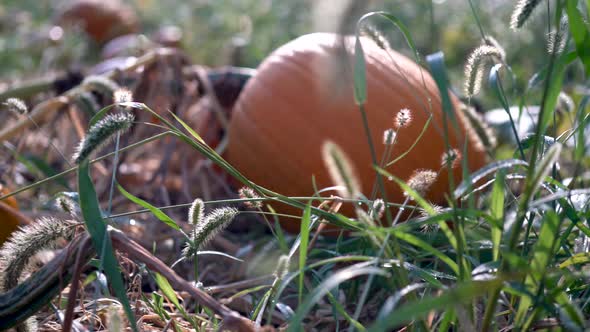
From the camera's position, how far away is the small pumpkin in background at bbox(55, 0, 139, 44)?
4.77 m

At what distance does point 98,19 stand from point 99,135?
4.16 m

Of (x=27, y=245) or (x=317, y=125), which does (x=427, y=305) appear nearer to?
(x=27, y=245)

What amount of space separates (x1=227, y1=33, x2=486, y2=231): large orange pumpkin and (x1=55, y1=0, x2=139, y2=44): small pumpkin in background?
9.91 ft

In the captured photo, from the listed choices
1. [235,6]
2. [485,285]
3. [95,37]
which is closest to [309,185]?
[485,285]

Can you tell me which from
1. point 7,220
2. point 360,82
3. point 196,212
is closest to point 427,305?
point 360,82

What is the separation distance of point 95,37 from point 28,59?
629mm

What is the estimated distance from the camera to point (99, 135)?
954 mm

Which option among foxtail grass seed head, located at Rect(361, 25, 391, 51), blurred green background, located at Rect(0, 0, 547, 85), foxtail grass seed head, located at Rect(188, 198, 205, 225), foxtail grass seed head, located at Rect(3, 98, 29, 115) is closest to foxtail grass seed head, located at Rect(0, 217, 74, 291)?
foxtail grass seed head, located at Rect(188, 198, 205, 225)

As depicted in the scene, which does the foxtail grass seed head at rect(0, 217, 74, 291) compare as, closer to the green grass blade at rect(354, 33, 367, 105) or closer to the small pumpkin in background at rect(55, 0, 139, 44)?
the green grass blade at rect(354, 33, 367, 105)

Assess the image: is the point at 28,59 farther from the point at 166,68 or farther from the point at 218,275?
the point at 218,275

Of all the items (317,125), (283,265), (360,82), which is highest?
(360,82)

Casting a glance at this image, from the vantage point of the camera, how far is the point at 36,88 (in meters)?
2.55

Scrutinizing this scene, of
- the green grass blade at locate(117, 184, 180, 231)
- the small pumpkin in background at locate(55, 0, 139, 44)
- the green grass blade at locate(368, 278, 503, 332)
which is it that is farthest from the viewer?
the small pumpkin in background at locate(55, 0, 139, 44)

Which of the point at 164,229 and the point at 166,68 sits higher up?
the point at 166,68
